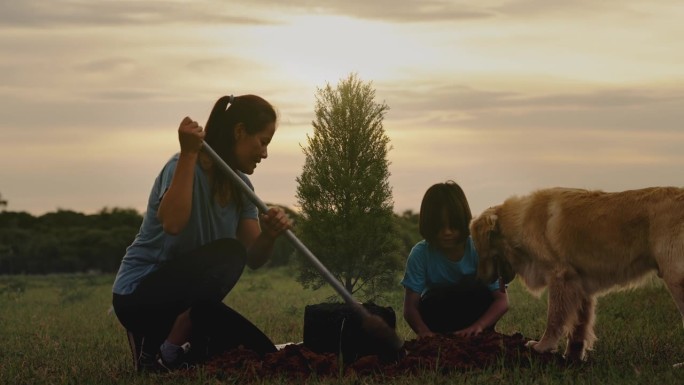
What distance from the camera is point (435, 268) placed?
7660 mm

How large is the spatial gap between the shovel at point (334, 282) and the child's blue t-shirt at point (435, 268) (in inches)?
45.9

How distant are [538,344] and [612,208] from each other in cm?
131

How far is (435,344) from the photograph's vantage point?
664cm

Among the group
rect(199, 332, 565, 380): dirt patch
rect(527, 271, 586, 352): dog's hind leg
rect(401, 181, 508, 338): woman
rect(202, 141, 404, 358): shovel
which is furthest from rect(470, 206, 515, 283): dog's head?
rect(202, 141, 404, 358): shovel

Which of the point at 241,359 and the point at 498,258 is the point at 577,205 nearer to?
the point at 498,258

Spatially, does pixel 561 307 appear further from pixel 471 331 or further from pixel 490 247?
pixel 471 331

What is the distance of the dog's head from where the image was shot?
23.4 ft

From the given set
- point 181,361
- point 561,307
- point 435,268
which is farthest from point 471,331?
point 181,361

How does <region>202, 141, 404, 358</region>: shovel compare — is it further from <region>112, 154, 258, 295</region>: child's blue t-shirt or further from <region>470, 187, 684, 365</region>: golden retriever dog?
<region>470, 187, 684, 365</region>: golden retriever dog

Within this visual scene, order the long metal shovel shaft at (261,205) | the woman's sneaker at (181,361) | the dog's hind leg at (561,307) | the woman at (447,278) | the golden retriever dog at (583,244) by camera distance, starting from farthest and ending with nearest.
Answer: the woman at (447,278), the dog's hind leg at (561,307), the golden retriever dog at (583,244), the woman's sneaker at (181,361), the long metal shovel shaft at (261,205)

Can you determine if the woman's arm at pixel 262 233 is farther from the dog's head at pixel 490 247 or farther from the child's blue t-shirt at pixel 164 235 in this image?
the dog's head at pixel 490 247

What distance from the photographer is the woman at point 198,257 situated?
621 cm

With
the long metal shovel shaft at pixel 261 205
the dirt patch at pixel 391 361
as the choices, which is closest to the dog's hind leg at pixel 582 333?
the dirt patch at pixel 391 361

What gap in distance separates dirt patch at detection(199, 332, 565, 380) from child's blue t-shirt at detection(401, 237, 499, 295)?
0.98 metres
